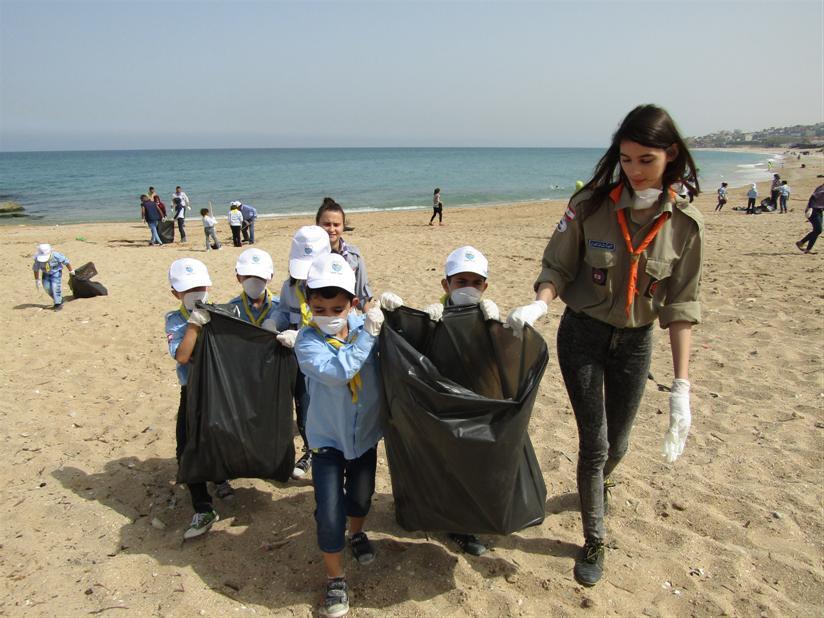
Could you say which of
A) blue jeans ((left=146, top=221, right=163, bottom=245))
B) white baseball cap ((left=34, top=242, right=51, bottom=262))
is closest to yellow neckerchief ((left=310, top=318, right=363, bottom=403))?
white baseball cap ((left=34, top=242, right=51, bottom=262))

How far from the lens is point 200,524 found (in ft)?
9.78

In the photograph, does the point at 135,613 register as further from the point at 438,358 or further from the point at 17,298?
the point at 17,298

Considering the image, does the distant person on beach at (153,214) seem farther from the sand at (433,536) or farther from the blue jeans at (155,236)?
the sand at (433,536)

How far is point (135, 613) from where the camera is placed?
2.44 meters

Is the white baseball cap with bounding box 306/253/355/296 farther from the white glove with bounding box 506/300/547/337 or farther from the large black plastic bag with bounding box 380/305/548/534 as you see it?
the white glove with bounding box 506/300/547/337

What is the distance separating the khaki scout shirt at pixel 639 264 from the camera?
93.0 inches

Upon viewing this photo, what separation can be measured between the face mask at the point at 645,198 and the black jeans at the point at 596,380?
555mm

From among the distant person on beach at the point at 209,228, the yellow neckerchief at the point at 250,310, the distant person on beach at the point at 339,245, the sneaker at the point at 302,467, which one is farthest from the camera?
the distant person on beach at the point at 209,228

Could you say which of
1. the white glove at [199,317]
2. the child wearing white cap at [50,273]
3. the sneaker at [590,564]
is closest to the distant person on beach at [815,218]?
the sneaker at [590,564]

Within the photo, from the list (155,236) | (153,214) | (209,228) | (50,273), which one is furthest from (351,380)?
(155,236)

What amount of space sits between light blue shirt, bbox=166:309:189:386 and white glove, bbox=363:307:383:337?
1.19 meters

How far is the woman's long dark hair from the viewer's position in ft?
7.27

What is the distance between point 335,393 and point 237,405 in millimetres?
784

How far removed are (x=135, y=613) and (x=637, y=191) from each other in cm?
291
